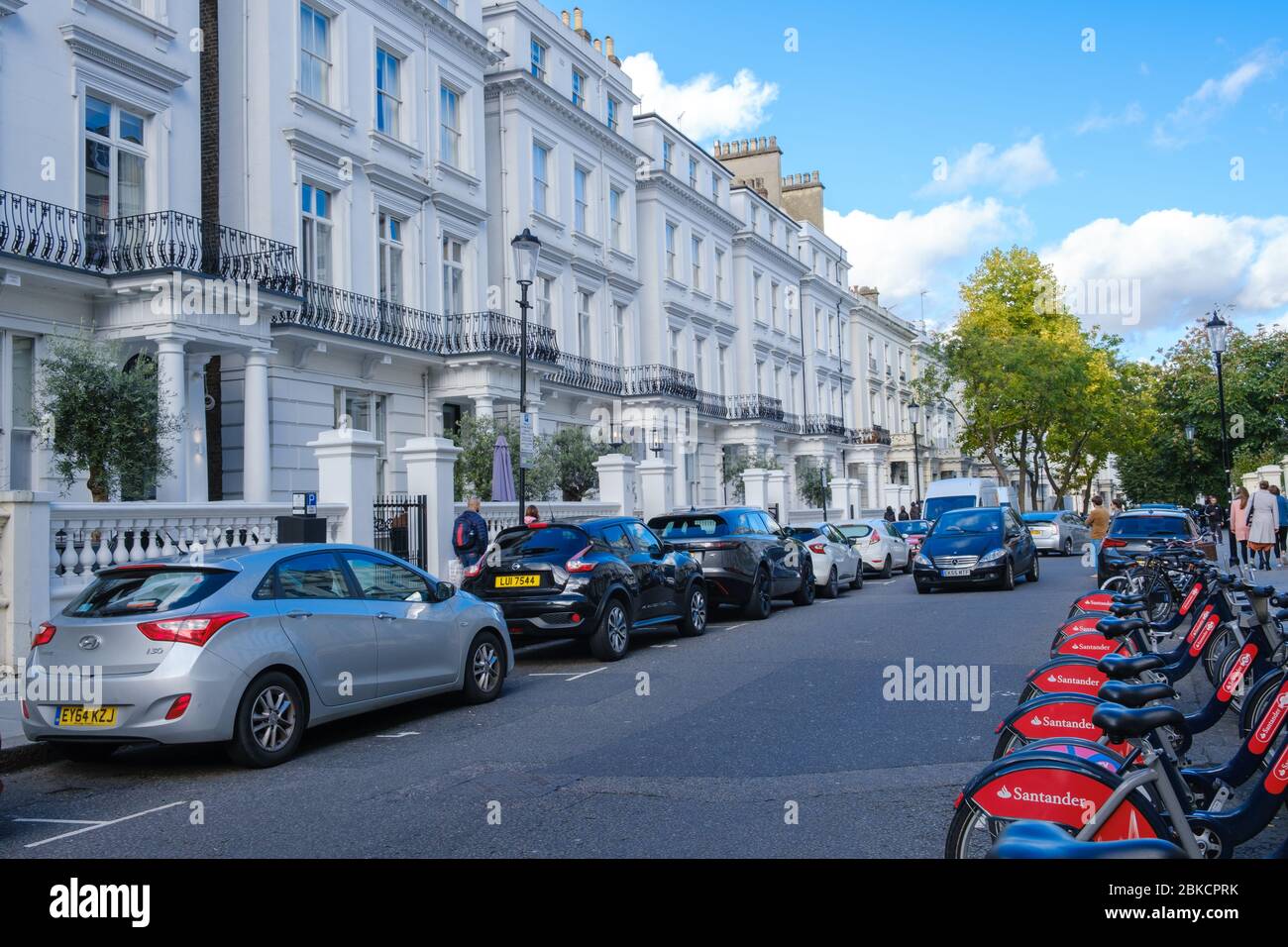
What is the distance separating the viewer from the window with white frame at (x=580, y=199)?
32219 millimetres

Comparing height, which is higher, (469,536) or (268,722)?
(469,536)

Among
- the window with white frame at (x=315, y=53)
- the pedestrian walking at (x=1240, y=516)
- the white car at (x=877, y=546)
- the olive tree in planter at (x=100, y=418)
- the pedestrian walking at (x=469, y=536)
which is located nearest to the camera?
the olive tree in planter at (x=100, y=418)

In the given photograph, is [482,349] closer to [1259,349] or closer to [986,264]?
[986,264]

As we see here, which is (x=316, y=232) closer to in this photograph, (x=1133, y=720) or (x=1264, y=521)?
(x=1264, y=521)

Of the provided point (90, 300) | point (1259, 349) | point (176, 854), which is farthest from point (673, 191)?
point (176, 854)

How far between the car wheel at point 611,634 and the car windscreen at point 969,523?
413 inches

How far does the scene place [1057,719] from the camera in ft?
15.9

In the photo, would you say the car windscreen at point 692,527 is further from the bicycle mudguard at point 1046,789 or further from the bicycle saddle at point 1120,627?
the bicycle mudguard at point 1046,789

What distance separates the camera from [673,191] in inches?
1538

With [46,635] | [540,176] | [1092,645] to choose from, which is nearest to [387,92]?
[540,176]

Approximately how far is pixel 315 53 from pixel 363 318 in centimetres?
549

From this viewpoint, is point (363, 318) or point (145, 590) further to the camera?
point (363, 318)

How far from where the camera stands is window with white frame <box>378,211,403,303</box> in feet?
78.2

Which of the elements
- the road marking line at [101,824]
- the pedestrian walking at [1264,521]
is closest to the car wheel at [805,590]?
the pedestrian walking at [1264,521]
